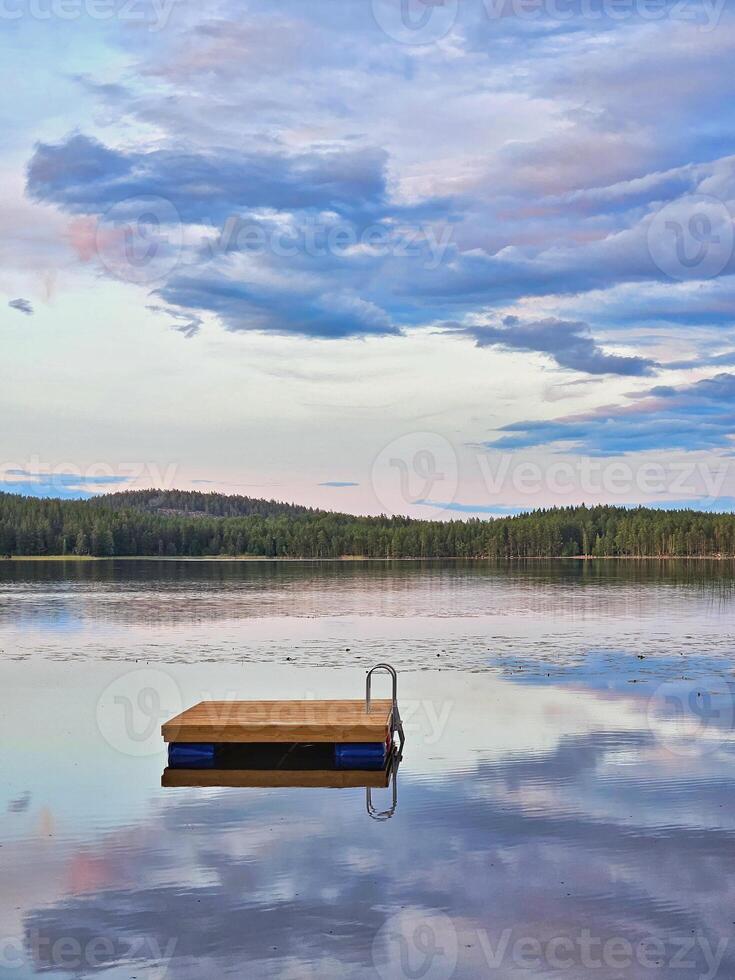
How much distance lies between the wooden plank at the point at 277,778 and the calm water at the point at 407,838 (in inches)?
19.7

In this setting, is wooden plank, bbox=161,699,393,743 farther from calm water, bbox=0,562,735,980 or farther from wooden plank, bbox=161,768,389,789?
calm water, bbox=0,562,735,980

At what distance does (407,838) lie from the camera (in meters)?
17.3

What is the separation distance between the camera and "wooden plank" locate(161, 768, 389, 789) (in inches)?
853

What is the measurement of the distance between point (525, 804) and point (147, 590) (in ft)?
279

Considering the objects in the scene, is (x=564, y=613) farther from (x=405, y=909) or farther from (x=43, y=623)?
(x=405, y=909)

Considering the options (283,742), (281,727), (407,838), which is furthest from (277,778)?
(407,838)

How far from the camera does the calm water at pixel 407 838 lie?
12922 millimetres

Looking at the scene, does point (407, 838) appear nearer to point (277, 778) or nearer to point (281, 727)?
point (277, 778)

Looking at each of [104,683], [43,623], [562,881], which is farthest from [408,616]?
[562,881]

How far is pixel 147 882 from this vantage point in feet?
49.5

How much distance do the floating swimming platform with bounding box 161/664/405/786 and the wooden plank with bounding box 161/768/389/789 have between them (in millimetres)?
21

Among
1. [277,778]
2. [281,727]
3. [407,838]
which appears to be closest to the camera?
[407,838]

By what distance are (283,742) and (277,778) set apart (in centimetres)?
105

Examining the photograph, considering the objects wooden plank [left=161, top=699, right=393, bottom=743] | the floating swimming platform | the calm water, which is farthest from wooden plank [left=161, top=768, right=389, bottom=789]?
wooden plank [left=161, top=699, right=393, bottom=743]
